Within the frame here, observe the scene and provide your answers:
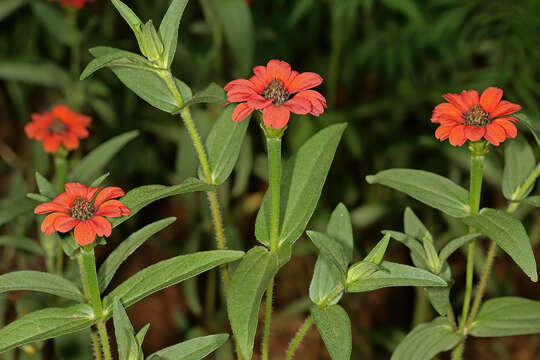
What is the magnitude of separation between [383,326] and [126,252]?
1164 millimetres

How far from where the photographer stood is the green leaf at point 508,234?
37.1 inches

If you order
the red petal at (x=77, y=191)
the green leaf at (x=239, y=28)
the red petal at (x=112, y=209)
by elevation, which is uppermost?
the green leaf at (x=239, y=28)

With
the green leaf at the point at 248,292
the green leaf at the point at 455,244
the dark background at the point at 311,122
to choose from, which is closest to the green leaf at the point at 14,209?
the dark background at the point at 311,122

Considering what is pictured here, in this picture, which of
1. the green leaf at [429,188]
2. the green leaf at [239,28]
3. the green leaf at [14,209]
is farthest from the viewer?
the green leaf at [239,28]

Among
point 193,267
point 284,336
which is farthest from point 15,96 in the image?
point 193,267

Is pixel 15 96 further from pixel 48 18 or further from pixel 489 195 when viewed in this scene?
pixel 489 195

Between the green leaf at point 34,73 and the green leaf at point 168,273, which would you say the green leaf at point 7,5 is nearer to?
the green leaf at point 34,73

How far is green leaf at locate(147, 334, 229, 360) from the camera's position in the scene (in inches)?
36.9

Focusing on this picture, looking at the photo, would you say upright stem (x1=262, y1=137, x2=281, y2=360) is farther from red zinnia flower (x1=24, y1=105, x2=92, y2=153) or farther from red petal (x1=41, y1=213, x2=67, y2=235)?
red zinnia flower (x1=24, y1=105, x2=92, y2=153)

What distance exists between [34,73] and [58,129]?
46cm

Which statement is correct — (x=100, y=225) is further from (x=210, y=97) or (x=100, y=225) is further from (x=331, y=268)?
(x=331, y=268)

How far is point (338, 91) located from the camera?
8.34 feet

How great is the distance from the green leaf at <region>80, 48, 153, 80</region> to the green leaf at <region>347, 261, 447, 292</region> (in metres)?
0.40

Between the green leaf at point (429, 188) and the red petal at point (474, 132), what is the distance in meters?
Result: 0.15
